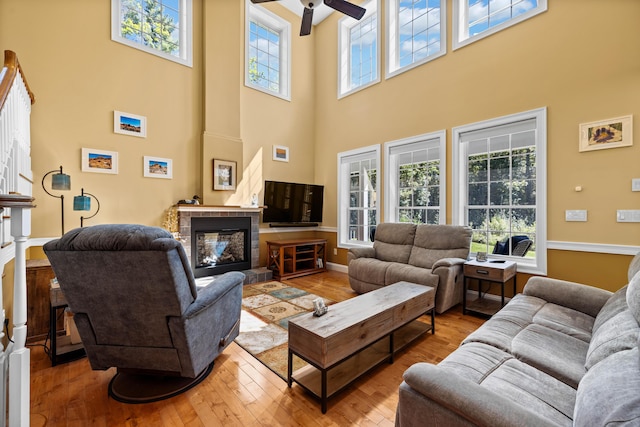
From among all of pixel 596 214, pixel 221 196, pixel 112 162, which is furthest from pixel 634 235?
pixel 112 162

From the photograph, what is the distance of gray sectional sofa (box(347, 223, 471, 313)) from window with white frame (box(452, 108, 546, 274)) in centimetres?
47

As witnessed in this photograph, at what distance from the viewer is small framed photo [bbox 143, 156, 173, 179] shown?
420 centimetres

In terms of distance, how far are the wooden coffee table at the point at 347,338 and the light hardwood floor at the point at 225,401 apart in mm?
77

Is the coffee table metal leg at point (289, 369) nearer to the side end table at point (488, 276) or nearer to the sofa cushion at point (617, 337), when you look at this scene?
the sofa cushion at point (617, 337)

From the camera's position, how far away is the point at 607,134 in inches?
112

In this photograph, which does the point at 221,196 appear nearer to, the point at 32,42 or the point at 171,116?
the point at 171,116

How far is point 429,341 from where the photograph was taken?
261cm

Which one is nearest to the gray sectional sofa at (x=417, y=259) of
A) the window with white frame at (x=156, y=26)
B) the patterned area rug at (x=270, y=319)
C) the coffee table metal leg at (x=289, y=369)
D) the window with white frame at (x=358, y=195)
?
the patterned area rug at (x=270, y=319)

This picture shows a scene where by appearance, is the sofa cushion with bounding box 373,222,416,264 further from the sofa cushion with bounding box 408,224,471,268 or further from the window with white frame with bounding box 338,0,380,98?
the window with white frame with bounding box 338,0,380,98

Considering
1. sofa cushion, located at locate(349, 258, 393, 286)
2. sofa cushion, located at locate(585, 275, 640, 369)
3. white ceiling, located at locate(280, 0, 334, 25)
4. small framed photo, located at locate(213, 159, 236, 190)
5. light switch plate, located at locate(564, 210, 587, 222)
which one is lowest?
sofa cushion, located at locate(349, 258, 393, 286)

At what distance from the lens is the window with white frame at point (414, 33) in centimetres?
426

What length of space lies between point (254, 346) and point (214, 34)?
499cm

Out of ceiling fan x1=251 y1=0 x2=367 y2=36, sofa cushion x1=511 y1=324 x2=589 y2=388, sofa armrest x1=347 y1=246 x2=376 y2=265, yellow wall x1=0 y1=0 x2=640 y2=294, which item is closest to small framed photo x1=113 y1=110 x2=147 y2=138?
yellow wall x1=0 y1=0 x2=640 y2=294

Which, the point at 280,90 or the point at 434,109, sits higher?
the point at 280,90
